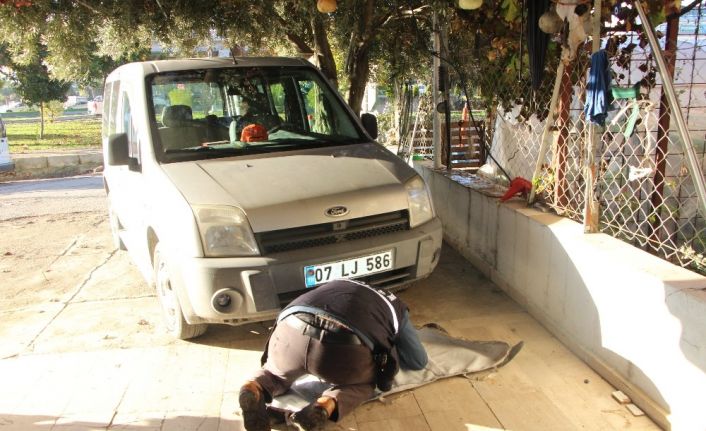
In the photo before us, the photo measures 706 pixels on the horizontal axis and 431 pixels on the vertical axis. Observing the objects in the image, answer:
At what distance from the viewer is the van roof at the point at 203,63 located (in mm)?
4445

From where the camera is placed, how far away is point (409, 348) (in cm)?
296

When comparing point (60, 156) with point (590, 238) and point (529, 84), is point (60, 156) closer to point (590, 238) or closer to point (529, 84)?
point (529, 84)

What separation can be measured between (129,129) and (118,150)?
462 millimetres

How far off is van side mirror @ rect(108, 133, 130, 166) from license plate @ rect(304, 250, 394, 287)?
1766mm

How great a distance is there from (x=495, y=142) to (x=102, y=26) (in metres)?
4.52

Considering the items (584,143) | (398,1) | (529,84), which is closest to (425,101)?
(398,1)

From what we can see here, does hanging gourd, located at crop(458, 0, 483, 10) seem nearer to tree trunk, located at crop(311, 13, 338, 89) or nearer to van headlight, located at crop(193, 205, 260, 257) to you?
tree trunk, located at crop(311, 13, 338, 89)

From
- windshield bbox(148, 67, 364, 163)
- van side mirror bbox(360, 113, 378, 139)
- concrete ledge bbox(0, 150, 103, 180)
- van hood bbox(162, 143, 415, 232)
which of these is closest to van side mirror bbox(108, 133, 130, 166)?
windshield bbox(148, 67, 364, 163)

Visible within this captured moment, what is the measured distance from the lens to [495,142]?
19.9 ft

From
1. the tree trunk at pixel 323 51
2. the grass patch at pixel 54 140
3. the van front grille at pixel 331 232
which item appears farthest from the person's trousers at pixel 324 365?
the grass patch at pixel 54 140

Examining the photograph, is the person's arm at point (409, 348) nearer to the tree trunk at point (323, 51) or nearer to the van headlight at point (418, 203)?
the van headlight at point (418, 203)

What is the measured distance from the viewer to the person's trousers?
2709 mm

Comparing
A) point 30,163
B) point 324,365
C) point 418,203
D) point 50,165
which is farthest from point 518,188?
point 30,163

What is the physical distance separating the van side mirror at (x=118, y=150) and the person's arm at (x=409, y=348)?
8.08 ft
